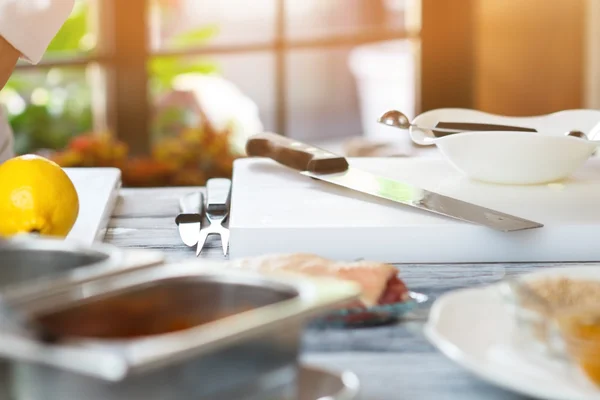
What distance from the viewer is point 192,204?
1079mm

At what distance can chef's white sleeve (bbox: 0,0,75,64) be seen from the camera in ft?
4.74

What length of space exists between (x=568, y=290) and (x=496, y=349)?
7 centimetres

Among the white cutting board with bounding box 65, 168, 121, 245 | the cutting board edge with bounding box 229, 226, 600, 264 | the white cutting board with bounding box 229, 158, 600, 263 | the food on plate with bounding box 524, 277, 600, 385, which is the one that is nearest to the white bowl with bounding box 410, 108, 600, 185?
the white cutting board with bounding box 229, 158, 600, 263

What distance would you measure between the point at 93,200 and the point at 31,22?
1.65 ft

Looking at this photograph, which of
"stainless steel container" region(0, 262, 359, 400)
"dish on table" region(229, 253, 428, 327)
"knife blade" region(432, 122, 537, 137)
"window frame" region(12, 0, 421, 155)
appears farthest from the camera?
"window frame" region(12, 0, 421, 155)

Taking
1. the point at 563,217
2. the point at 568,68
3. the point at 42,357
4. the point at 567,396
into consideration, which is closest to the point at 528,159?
the point at 563,217

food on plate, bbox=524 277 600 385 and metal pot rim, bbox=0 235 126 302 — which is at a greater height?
metal pot rim, bbox=0 235 126 302

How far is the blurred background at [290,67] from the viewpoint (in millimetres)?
3334

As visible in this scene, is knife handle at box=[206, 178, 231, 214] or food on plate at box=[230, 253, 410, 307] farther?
knife handle at box=[206, 178, 231, 214]

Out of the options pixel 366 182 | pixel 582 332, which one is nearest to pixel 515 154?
pixel 366 182

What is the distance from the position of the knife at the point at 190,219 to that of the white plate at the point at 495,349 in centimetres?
35

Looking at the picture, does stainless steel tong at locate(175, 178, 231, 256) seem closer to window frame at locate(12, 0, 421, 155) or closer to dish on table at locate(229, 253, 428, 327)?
dish on table at locate(229, 253, 428, 327)

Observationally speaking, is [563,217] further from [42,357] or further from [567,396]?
[42,357]

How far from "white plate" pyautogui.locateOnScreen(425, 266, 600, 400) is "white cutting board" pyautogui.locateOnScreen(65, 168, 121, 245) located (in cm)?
40
